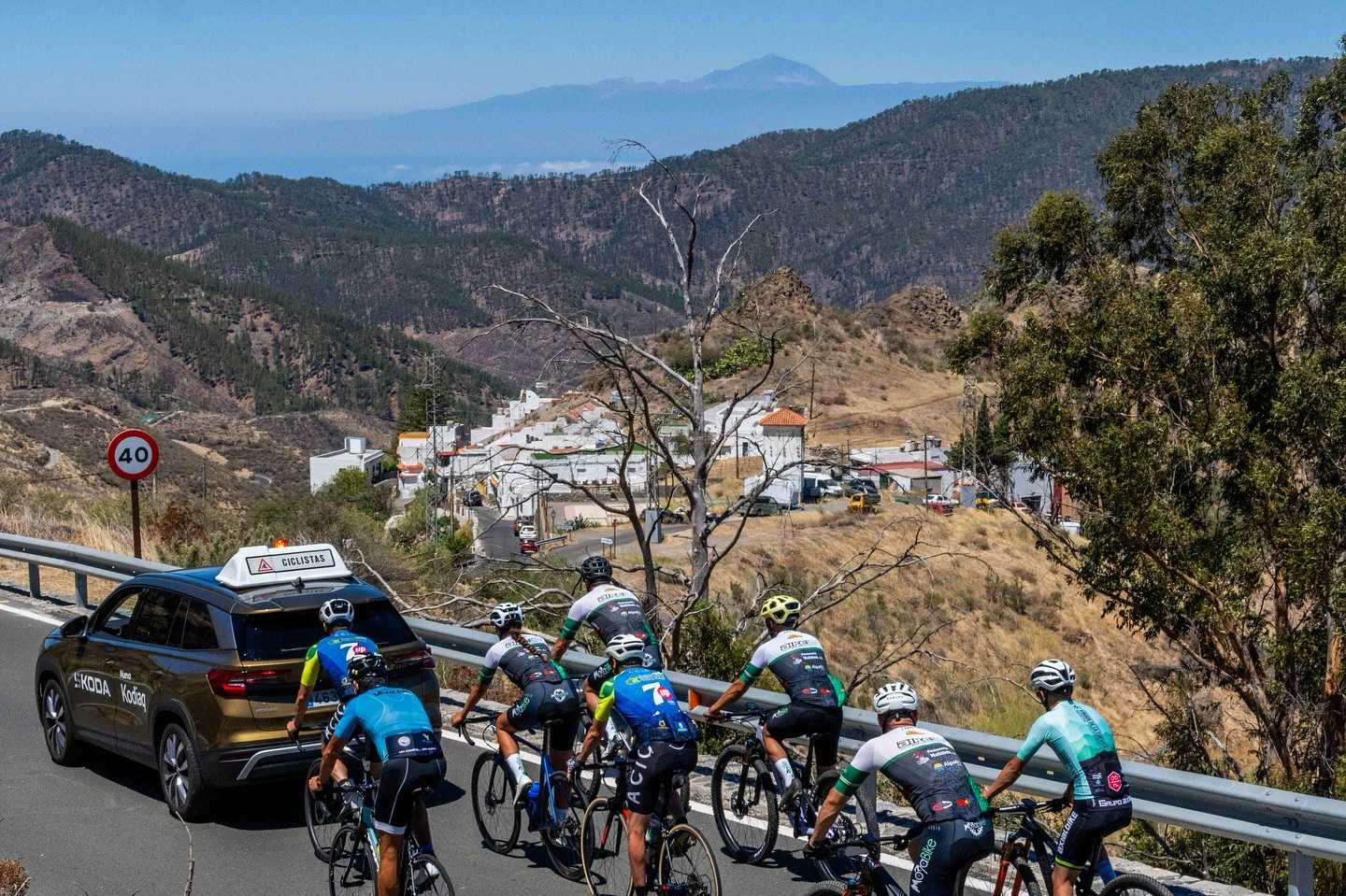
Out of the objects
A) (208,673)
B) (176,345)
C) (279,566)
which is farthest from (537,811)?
(176,345)

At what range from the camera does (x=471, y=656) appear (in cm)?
1132

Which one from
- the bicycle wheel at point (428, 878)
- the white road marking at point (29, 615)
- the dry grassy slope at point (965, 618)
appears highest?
the bicycle wheel at point (428, 878)

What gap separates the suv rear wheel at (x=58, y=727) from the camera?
1012cm

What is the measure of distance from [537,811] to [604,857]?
464 mm

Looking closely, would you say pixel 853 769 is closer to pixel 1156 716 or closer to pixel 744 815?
pixel 744 815

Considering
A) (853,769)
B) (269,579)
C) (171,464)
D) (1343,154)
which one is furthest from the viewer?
(171,464)

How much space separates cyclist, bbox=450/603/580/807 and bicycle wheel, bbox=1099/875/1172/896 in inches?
118

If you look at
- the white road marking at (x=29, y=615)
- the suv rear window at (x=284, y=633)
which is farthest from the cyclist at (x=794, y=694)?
the white road marking at (x=29, y=615)

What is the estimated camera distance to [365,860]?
6.97m

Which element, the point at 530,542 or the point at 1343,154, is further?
the point at 1343,154

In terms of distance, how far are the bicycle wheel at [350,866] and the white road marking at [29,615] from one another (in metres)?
→ 9.37

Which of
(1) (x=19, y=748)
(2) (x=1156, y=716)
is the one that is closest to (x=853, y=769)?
(1) (x=19, y=748)

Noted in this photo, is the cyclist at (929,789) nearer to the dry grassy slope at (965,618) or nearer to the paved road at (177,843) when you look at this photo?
the paved road at (177,843)

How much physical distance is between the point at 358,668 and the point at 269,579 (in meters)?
2.59
